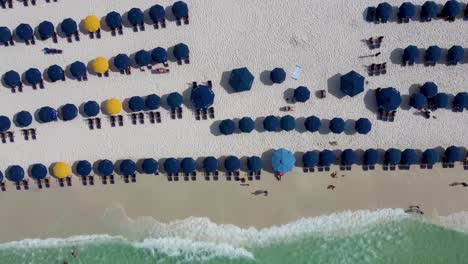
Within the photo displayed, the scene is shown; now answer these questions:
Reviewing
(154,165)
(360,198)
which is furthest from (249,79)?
(360,198)

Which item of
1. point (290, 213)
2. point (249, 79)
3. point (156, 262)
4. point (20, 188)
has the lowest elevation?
point (156, 262)

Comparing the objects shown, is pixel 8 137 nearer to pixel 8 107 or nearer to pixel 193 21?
pixel 8 107

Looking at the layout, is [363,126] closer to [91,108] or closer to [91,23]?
[91,108]

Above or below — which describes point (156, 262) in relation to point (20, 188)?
below

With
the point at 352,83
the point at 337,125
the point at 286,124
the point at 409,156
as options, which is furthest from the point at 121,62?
the point at 409,156

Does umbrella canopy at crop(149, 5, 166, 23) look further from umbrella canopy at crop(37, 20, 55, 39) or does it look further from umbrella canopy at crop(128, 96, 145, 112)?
umbrella canopy at crop(37, 20, 55, 39)

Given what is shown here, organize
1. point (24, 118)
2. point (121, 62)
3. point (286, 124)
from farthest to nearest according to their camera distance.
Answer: point (24, 118)
point (121, 62)
point (286, 124)
